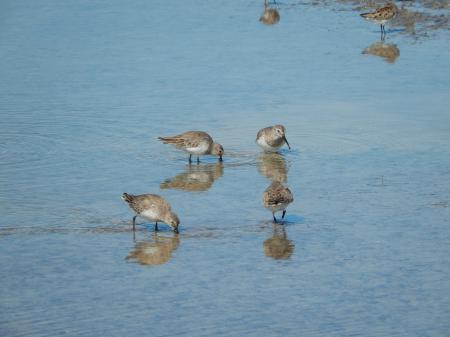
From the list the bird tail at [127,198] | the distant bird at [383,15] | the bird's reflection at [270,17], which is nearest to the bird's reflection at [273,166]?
the bird tail at [127,198]

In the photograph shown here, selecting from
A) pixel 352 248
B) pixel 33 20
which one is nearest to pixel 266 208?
pixel 352 248

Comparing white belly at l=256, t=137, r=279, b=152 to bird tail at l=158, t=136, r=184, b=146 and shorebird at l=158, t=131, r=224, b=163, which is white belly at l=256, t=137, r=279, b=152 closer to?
shorebird at l=158, t=131, r=224, b=163

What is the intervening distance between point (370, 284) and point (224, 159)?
626 centimetres

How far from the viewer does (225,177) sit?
16.9m

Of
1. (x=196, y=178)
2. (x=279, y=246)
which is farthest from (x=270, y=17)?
(x=279, y=246)

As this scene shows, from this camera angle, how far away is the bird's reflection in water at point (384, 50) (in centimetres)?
2412

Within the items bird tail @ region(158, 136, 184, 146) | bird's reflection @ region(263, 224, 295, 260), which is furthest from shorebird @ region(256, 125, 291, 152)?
bird's reflection @ region(263, 224, 295, 260)

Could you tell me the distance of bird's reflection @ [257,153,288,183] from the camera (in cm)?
1680

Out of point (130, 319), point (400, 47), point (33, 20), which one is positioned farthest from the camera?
point (33, 20)

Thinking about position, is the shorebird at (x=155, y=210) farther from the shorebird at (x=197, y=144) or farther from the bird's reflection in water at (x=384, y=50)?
the bird's reflection in water at (x=384, y=50)

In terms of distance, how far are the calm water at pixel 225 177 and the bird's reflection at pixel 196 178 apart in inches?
2.2

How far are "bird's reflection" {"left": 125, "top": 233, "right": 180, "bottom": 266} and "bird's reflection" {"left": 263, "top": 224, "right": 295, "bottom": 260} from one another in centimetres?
121

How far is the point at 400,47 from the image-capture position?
81.8 feet

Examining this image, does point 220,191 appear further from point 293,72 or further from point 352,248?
point 293,72
